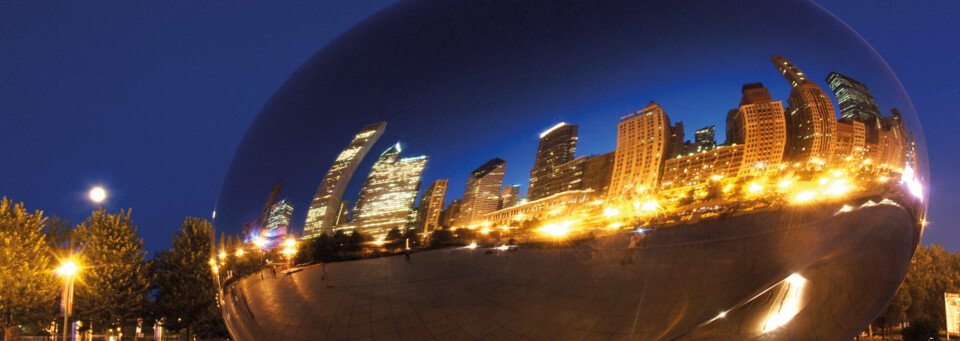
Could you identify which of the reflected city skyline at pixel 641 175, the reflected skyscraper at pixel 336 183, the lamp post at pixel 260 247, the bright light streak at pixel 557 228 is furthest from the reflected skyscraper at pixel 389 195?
the lamp post at pixel 260 247

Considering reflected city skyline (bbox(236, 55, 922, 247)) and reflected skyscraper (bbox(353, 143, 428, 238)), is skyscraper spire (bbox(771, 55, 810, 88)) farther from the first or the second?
reflected skyscraper (bbox(353, 143, 428, 238))

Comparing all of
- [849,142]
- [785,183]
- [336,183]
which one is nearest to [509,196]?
[336,183]

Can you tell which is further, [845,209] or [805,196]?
[845,209]

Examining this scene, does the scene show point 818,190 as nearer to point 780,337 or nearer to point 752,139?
point 752,139

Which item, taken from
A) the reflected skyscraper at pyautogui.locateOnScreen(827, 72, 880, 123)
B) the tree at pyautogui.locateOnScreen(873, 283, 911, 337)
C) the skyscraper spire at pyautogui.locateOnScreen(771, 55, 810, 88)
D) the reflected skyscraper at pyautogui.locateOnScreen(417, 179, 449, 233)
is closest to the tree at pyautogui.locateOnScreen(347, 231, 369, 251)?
the reflected skyscraper at pyautogui.locateOnScreen(417, 179, 449, 233)

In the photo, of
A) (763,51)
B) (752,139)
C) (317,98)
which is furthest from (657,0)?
(317,98)

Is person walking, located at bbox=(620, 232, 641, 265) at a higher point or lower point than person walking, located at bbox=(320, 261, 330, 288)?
higher

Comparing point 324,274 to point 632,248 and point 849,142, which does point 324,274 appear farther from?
point 849,142
